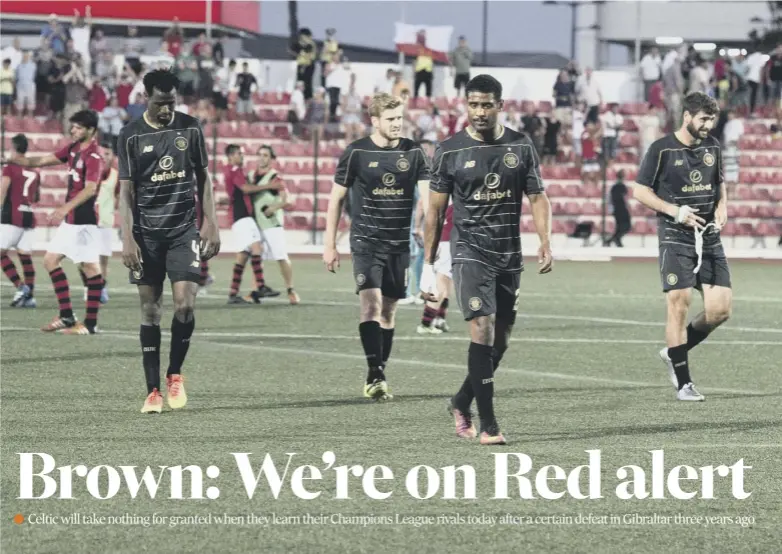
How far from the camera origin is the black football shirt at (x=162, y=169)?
1055 centimetres

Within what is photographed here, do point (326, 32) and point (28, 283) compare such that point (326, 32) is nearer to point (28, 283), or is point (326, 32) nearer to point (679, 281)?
point (28, 283)

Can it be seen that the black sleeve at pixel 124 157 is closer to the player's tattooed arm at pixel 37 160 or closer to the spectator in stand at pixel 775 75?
the player's tattooed arm at pixel 37 160

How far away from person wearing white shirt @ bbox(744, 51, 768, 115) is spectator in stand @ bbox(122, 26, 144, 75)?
15.5 m

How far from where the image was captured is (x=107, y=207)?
67.7 feet

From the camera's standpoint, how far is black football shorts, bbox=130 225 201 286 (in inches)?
419

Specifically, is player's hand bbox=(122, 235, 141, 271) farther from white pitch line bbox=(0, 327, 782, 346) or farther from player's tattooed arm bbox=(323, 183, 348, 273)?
white pitch line bbox=(0, 327, 782, 346)

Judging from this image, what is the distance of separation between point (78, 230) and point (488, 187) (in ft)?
27.1

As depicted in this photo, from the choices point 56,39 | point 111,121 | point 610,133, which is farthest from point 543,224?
point 56,39

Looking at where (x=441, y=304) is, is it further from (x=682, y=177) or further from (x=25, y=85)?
(x=25, y=85)

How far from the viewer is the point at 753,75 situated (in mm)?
43094

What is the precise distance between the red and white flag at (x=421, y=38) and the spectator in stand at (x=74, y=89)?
29.9 feet

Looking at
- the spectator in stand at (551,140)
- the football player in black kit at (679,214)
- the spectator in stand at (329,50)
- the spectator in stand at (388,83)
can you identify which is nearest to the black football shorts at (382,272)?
the football player in black kit at (679,214)

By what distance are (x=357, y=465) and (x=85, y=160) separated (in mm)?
7906

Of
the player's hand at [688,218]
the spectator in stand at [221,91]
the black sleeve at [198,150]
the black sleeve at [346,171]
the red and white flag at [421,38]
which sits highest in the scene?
the red and white flag at [421,38]
